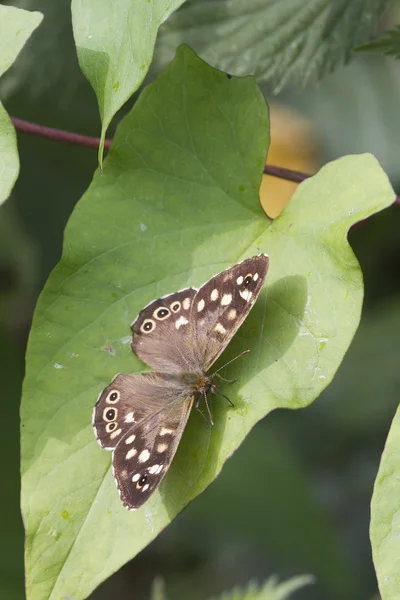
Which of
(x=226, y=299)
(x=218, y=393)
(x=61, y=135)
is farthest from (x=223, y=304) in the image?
(x=61, y=135)

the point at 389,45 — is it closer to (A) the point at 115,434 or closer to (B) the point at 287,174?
(B) the point at 287,174

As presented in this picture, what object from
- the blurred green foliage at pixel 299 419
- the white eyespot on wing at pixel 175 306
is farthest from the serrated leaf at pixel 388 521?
the blurred green foliage at pixel 299 419

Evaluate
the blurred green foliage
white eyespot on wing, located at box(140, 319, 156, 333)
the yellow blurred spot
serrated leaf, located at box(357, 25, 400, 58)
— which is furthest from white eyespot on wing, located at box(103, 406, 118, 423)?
the yellow blurred spot

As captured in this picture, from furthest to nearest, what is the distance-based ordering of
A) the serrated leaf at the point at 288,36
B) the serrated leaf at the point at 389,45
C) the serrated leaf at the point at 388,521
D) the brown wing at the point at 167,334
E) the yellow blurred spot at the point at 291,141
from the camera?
the yellow blurred spot at the point at 291,141 < the serrated leaf at the point at 288,36 < the serrated leaf at the point at 389,45 < the brown wing at the point at 167,334 < the serrated leaf at the point at 388,521

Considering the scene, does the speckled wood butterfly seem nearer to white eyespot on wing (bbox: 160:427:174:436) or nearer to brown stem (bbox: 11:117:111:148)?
white eyespot on wing (bbox: 160:427:174:436)

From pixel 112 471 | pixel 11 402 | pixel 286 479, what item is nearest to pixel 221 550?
pixel 286 479

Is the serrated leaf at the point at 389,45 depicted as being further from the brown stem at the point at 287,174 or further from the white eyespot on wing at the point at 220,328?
the white eyespot on wing at the point at 220,328
